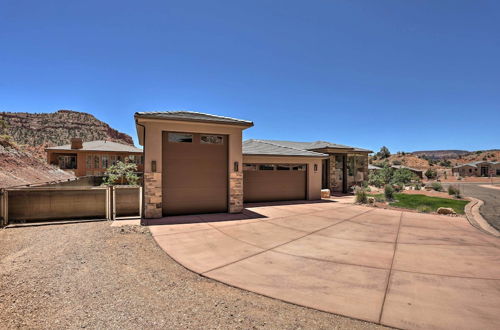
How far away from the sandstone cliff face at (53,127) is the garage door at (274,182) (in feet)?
212

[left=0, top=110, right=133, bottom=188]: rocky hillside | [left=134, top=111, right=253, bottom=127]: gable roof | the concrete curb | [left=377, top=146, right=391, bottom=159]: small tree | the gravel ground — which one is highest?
[left=0, top=110, right=133, bottom=188]: rocky hillside

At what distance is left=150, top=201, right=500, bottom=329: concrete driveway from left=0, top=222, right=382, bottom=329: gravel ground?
1.17 ft

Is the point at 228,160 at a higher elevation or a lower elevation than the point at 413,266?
higher

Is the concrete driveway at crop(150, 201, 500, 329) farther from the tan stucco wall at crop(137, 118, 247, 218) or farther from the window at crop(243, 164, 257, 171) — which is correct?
the window at crop(243, 164, 257, 171)

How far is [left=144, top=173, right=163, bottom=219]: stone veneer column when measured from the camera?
32.2 feet

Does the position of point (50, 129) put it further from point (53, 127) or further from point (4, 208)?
point (4, 208)

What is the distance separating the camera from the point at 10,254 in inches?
225

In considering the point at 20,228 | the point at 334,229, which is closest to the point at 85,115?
the point at 20,228

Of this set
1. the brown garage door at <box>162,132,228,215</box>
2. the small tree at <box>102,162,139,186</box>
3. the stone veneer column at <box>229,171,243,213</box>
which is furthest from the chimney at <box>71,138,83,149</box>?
the stone veneer column at <box>229,171,243,213</box>

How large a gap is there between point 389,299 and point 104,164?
37458 mm

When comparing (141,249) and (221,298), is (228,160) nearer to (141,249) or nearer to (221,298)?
(141,249)

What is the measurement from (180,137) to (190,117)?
97 centimetres

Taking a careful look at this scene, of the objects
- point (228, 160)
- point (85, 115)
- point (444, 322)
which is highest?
point (85, 115)

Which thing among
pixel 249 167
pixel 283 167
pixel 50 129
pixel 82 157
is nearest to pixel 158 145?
pixel 249 167
